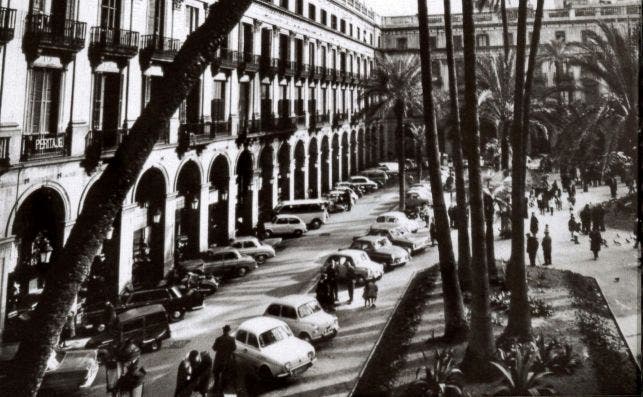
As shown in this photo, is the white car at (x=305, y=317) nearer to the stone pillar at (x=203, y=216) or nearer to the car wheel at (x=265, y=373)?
the car wheel at (x=265, y=373)

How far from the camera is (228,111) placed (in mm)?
21781

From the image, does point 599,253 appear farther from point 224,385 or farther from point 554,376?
point 224,385

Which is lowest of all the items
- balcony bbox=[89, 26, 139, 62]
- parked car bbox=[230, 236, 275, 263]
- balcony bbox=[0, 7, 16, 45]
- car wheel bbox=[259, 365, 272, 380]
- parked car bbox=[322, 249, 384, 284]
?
car wheel bbox=[259, 365, 272, 380]

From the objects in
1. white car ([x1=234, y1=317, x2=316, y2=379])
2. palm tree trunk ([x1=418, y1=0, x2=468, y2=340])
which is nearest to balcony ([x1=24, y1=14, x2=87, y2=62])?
white car ([x1=234, y1=317, x2=316, y2=379])

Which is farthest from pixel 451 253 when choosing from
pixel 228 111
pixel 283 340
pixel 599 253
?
pixel 228 111

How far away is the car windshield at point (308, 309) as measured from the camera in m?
12.8

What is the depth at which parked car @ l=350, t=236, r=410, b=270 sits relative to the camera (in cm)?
1927

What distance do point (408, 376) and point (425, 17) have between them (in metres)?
8.68

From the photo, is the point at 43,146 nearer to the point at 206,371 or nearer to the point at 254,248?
the point at 206,371

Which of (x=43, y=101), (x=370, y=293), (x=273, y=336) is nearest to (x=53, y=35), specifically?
(x=43, y=101)

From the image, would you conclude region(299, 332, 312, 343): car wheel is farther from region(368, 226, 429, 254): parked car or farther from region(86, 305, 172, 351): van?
region(368, 226, 429, 254): parked car

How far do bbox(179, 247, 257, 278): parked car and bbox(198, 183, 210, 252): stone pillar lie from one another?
5.08 feet

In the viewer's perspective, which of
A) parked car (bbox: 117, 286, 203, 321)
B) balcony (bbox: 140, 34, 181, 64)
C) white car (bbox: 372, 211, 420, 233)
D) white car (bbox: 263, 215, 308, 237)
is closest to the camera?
parked car (bbox: 117, 286, 203, 321)

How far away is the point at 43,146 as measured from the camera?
11141 millimetres
